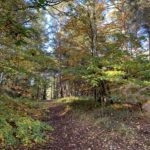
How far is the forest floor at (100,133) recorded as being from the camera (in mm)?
7057

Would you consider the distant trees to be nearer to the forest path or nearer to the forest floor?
the forest floor

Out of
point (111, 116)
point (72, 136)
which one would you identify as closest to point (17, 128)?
point (72, 136)

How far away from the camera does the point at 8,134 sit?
3.27m

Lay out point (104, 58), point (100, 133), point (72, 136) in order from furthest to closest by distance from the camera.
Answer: point (104, 58)
point (72, 136)
point (100, 133)

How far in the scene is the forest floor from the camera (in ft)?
23.2

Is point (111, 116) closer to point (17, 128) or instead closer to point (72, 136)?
point (72, 136)

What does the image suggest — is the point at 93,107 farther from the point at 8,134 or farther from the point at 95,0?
the point at 8,134

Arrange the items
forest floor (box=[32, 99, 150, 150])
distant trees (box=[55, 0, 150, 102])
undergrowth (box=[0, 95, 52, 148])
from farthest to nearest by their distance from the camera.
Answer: distant trees (box=[55, 0, 150, 102]), forest floor (box=[32, 99, 150, 150]), undergrowth (box=[0, 95, 52, 148])

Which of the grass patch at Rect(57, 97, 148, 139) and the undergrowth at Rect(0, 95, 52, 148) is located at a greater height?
the undergrowth at Rect(0, 95, 52, 148)

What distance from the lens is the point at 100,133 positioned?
7.79 metres

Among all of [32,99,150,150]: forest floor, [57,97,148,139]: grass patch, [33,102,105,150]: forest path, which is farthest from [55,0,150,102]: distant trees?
[33,102,105,150]: forest path

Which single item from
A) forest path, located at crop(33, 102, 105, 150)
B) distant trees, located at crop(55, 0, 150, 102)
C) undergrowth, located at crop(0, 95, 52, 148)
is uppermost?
distant trees, located at crop(55, 0, 150, 102)

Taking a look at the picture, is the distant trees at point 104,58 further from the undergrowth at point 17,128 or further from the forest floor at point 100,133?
the undergrowth at point 17,128

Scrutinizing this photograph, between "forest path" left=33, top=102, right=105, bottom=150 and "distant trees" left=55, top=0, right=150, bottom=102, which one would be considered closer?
"forest path" left=33, top=102, right=105, bottom=150
